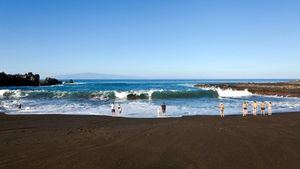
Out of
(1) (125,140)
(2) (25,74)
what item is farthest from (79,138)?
(2) (25,74)

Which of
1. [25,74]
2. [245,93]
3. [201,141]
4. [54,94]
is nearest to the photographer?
[201,141]

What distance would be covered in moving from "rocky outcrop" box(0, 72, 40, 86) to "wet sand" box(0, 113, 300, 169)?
84659mm

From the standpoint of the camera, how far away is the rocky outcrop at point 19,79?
92938mm

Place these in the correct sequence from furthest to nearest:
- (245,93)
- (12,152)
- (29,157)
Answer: (245,93) → (12,152) → (29,157)

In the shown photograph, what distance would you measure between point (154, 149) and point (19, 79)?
307ft

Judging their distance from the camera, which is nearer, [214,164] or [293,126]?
[214,164]

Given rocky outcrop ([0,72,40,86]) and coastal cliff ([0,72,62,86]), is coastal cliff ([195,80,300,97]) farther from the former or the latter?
rocky outcrop ([0,72,40,86])

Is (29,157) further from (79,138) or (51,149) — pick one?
(79,138)

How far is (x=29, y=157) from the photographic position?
9328 mm

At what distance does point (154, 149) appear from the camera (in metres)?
10.5

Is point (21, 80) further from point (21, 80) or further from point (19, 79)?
point (19, 79)

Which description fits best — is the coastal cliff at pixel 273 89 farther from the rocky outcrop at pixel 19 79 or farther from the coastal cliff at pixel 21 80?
the rocky outcrop at pixel 19 79

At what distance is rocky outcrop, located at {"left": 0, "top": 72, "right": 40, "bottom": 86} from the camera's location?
305 feet

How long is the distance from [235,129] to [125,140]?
17.4 feet
